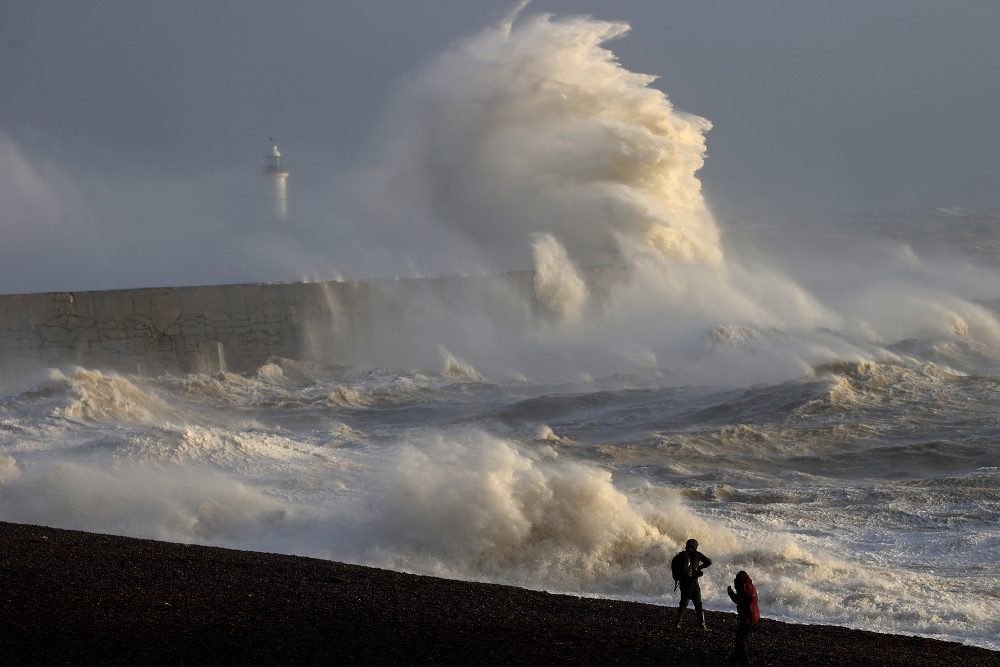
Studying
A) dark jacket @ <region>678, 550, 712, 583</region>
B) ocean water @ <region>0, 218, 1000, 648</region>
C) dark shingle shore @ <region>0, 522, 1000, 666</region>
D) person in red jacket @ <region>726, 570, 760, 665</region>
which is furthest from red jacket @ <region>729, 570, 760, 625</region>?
ocean water @ <region>0, 218, 1000, 648</region>

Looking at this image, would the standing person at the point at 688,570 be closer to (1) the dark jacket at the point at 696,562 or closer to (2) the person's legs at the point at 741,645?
(1) the dark jacket at the point at 696,562

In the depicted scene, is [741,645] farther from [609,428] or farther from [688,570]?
[609,428]

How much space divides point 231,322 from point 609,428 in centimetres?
673

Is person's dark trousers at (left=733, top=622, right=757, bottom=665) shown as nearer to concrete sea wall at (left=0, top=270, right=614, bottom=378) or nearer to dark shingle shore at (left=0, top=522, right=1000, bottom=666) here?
dark shingle shore at (left=0, top=522, right=1000, bottom=666)

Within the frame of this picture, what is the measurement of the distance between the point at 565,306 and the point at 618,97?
5.49 meters

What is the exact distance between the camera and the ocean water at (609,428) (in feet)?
30.9

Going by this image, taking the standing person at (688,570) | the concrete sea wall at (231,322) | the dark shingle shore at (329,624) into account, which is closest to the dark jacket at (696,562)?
the standing person at (688,570)

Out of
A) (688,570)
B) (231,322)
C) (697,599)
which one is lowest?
(697,599)

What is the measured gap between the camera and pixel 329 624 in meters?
6.13

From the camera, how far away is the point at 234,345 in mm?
19969

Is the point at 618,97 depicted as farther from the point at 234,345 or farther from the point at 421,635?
the point at 421,635

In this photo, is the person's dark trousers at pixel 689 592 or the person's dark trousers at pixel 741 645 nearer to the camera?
the person's dark trousers at pixel 741 645

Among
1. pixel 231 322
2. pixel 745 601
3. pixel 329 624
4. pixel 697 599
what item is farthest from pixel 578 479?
pixel 231 322

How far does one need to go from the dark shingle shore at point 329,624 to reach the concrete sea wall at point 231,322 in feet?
35.4
